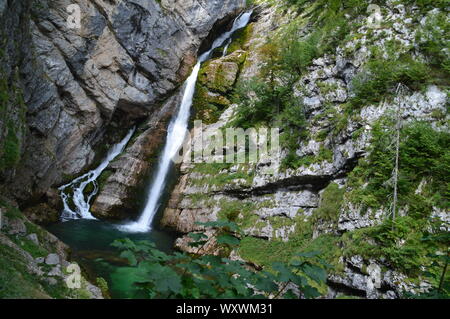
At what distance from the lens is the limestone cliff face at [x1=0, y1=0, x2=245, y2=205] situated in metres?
13.2

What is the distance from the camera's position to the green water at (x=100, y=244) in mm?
9609

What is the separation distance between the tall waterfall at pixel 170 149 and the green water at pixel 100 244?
3.50 feet

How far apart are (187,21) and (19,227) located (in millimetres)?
20061

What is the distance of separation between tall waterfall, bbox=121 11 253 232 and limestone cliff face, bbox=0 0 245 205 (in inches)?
44.4

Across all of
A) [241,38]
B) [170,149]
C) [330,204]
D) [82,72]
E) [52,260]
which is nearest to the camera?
[52,260]

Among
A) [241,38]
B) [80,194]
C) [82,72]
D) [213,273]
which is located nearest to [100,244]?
[80,194]

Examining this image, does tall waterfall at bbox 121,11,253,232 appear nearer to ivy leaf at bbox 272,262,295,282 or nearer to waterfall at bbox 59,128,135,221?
waterfall at bbox 59,128,135,221

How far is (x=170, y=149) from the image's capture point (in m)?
19.8

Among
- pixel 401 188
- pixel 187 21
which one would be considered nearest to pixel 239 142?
pixel 401 188

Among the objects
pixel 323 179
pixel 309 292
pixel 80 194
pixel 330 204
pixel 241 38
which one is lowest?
pixel 80 194

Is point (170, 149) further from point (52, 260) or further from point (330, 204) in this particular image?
point (330, 204)

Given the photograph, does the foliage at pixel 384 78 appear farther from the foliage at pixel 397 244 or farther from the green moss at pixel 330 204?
the foliage at pixel 397 244

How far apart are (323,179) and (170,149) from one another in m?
11.1

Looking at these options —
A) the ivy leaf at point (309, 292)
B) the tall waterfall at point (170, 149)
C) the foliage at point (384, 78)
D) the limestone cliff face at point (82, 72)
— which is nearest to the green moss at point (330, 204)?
the foliage at point (384, 78)
